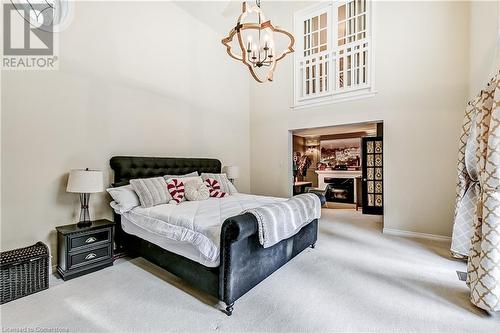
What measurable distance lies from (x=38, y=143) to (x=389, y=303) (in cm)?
396

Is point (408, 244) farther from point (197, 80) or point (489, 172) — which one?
point (197, 80)

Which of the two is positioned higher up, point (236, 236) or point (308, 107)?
point (308, 107)

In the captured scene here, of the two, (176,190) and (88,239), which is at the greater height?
(176,190)

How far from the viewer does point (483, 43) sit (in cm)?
296

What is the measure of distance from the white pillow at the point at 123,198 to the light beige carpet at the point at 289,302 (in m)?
0.71

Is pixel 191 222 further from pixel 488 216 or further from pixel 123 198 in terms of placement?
pixel 488 216

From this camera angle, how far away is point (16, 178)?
2.44m

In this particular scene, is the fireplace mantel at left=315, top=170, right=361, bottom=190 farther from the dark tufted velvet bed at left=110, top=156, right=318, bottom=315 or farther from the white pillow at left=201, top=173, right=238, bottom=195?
the white pillow at left=201, top=173, right=238, bottom=195

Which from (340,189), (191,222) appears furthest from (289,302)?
(340,189)

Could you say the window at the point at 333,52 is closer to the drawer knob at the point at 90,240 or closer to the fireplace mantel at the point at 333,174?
the fireplace mantel at the point at 333,174

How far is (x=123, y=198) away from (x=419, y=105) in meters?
4.69

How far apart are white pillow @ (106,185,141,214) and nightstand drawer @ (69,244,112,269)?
47 cm

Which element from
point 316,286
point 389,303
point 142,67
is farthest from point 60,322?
point 142,67
